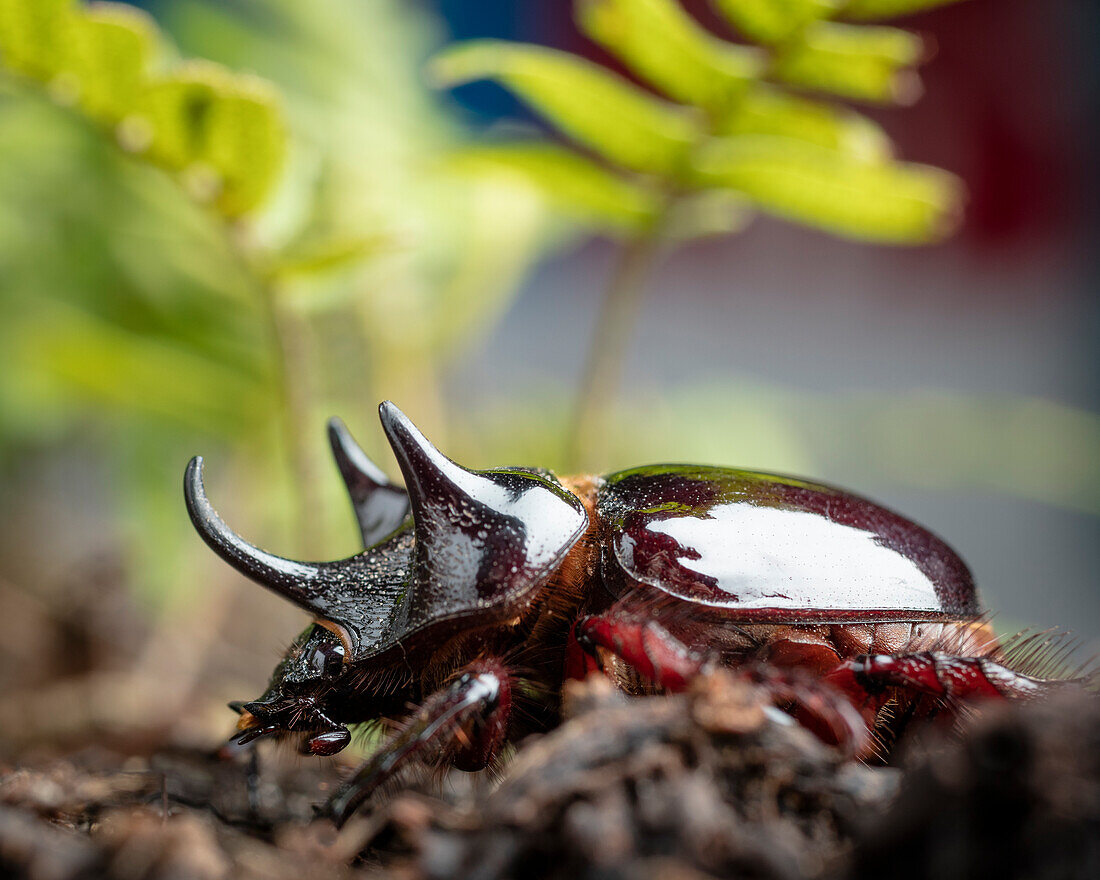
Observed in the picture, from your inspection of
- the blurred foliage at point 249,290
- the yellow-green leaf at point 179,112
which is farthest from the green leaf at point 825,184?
the yellow-green leaf at point 179,112

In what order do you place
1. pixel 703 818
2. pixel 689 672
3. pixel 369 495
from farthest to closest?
pixel 369 495
pixel 689 672
pixel 703 818

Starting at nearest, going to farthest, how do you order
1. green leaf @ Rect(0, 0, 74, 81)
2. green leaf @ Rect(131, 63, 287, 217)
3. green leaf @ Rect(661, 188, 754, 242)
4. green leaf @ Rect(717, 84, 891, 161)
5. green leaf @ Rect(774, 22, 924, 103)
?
1. green leaf @ Rect(0, 0, 74, 81)
2. green leaf @ Rect(131, 63, 287, 217)
3. green leaf @ Rect(774, 22, 924, 103)
4. green leaf @ Rect(717, 84, 891, 161)
5. green leaf @ Rect(661, 188, 754, 242)

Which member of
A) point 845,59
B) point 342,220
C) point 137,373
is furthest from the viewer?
point 342,220

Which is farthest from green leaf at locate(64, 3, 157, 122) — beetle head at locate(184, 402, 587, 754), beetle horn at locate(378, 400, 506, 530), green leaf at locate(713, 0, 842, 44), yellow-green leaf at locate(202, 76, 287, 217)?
green leaf at locate(713, 0, 842, 44)

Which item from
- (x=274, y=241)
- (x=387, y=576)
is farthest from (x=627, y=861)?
(x=274, y=241)

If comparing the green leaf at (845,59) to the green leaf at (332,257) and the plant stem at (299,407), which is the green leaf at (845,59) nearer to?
the green leaf at (332,257)

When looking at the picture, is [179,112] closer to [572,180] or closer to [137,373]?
[572,180]

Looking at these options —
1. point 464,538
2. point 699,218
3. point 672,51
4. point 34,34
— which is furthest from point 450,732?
point 699,218

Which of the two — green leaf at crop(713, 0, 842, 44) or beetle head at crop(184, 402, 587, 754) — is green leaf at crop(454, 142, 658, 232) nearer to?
green leaf at crop(713, 0, 842, 44)
